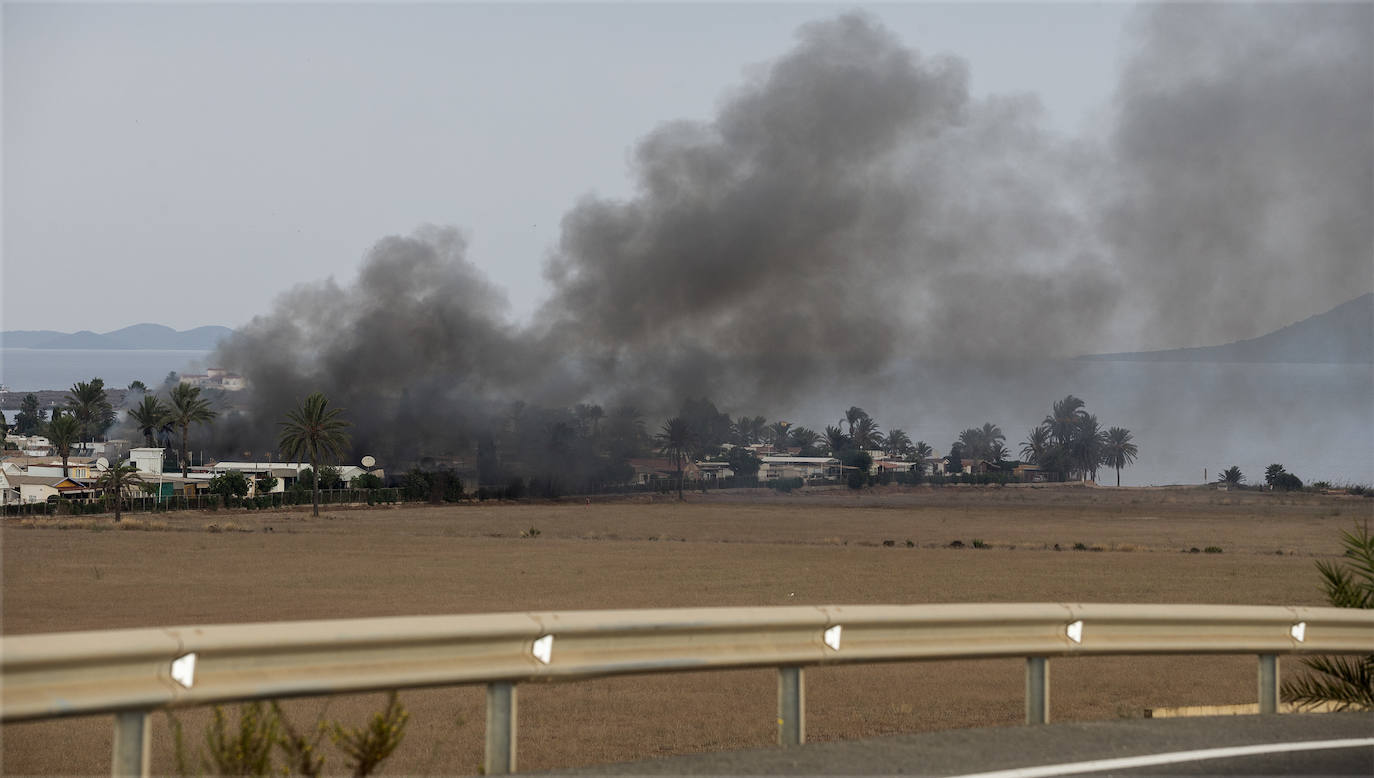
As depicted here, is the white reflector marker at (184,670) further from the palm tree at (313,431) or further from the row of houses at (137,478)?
the row of houses at (137,478)

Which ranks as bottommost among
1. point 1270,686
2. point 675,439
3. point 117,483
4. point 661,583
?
point 661,583

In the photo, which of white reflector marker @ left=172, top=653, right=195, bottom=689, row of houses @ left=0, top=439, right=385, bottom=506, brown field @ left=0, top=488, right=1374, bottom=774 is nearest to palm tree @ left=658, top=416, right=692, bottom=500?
row of houses @ left=0, top=439, right=385, bottom=506

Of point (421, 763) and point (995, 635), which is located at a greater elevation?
point (995, 635)

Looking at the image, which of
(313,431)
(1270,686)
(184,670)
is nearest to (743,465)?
(313,431)

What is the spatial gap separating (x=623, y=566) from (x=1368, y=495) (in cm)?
10258

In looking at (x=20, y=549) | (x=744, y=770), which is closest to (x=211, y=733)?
(x=744, y=770)

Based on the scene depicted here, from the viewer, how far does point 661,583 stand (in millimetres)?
41156

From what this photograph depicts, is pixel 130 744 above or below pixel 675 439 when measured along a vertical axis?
below

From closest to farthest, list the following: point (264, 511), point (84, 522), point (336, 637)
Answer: point (336, 637) → point (84, 522) → point (264, 511)

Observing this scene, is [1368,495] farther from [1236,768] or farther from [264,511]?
[1236,768]

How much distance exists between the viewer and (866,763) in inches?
297

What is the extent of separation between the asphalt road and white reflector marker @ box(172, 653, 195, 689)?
2.09m

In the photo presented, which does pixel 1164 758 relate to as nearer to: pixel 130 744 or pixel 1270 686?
pixel 1270 686

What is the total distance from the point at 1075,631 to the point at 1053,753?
997mm
